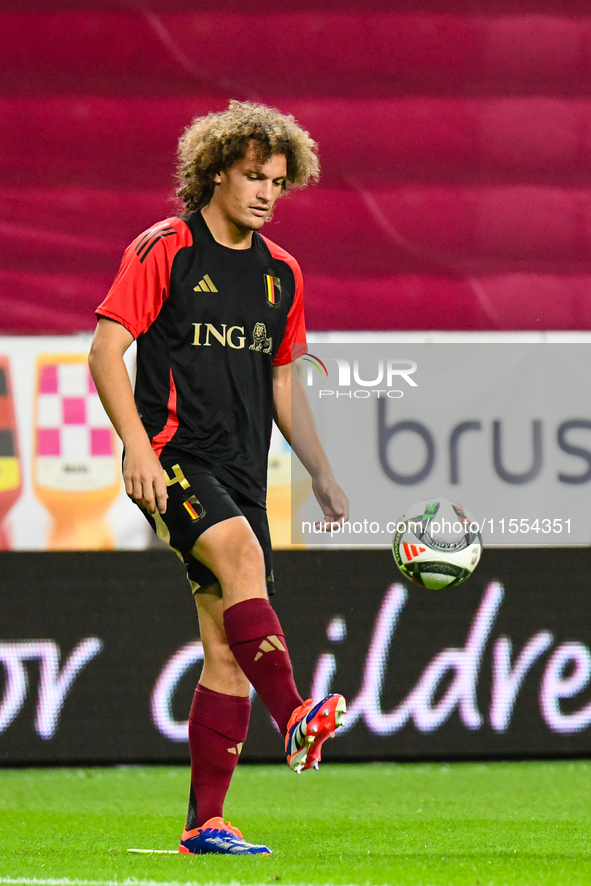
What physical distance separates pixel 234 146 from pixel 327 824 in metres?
2.01

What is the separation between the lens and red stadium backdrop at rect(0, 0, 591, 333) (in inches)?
286

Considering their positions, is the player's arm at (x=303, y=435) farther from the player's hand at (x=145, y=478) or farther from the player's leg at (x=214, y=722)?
the player's hand at (x=145, y=478)

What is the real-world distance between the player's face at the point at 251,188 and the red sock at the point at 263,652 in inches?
38.2

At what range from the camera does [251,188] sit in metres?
3.48

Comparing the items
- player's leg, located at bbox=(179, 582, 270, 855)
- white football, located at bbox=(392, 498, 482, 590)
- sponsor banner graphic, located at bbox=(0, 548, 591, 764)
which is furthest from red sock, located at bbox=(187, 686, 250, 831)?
sponsor banner graphic, located at bbox=(0, 548, 591, 764)

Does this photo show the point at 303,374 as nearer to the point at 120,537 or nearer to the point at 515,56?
the point at 120,537

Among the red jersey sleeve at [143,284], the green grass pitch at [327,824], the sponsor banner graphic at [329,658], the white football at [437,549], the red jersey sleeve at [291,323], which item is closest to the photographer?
the green grass pitch at [327,824]

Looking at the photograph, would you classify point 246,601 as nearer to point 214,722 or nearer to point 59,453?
point 214,722

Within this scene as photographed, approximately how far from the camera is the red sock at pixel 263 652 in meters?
3.13

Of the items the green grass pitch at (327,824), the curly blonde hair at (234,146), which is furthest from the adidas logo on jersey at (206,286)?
the green grass pitch at (327,824)

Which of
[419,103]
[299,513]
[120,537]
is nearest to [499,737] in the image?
[299,513]

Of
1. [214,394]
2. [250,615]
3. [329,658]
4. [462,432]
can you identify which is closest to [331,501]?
[214,394]

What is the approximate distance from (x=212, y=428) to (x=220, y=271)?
409mm

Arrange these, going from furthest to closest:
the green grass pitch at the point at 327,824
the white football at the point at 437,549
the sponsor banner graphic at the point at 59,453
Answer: the sponsor banner graphic at the point at 59,453 < the white football at the point at 437,549 < the green grass pitch at the point at 327,824
